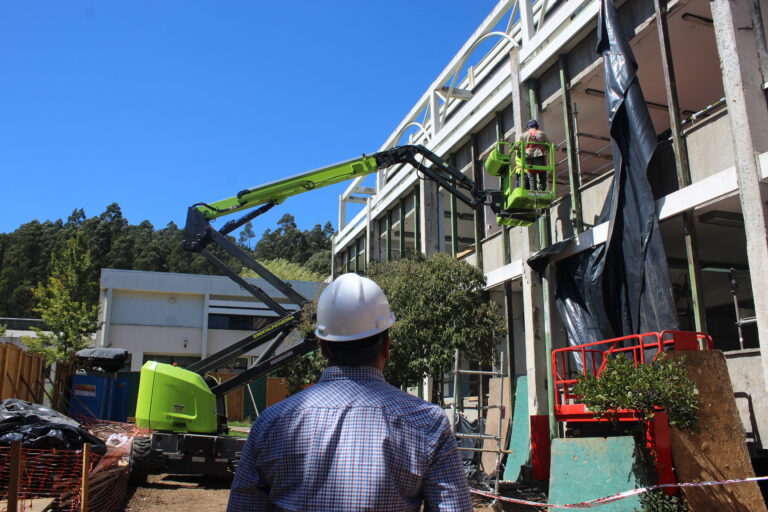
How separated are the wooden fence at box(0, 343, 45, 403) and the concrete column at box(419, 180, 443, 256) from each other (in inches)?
398

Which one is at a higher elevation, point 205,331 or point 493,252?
point 205,331

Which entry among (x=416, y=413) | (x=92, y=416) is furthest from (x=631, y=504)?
(x=92, y=416)

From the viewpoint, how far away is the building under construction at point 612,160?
8.60 m

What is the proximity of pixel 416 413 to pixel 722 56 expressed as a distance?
8988 mm

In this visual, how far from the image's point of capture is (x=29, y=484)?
7004mm

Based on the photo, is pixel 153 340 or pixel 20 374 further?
pixel 153 340

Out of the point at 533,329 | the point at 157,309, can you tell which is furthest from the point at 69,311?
the point at 533,329

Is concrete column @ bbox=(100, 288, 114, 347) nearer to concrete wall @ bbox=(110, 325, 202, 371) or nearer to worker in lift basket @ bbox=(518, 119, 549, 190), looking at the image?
concrete wall @ bbox=(110, 325, 202, 371)

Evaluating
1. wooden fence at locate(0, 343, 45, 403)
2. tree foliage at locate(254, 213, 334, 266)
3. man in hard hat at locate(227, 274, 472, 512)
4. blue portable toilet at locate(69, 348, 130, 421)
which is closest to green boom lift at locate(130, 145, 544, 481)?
wooden fence at locate(0, 343, 45, 403)

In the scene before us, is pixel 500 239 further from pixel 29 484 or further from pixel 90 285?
pixel 90 285

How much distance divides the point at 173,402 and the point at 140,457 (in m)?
1.07

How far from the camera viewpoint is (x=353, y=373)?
2029mm

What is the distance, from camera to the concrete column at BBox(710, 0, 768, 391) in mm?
7984

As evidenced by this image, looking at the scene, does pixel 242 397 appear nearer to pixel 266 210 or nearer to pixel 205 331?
pixel 205 331
